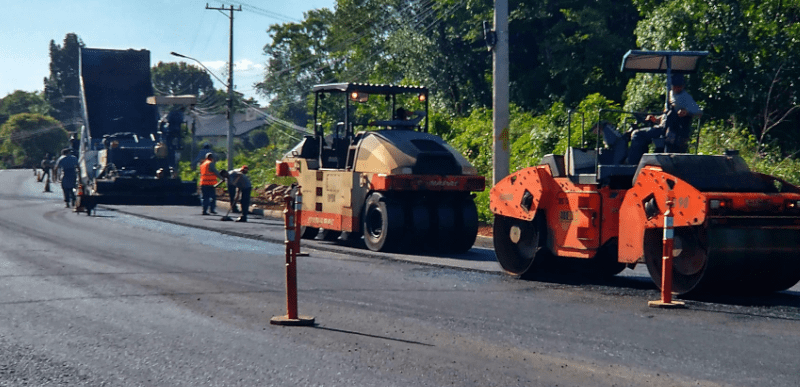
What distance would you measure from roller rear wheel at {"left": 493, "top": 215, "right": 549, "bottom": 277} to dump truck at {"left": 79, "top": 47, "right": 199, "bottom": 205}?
643 inches

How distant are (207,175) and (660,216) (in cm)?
1598

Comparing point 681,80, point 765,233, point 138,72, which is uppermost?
point 138,72

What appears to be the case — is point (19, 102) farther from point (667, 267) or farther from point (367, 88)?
point (667, 267)

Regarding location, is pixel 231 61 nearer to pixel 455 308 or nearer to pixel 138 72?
pixel 138 72

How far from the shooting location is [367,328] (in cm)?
844

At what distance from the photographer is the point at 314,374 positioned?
660cm

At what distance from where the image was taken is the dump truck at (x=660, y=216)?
9781 millimetres

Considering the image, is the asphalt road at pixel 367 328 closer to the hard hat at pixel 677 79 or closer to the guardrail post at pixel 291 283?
the guardrail post at pixel 291 283

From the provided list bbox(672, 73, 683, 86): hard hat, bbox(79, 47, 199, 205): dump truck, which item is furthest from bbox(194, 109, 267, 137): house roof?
bbox(672, 73, 683, 86): hard hat

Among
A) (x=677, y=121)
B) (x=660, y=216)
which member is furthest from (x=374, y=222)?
(x=660, y=216)

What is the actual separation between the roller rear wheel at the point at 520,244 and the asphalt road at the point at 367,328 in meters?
0.34

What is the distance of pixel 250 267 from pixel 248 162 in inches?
1346

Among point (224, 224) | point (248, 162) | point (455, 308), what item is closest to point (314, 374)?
point (455, 308)

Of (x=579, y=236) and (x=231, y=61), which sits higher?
(x=231, y=61)
